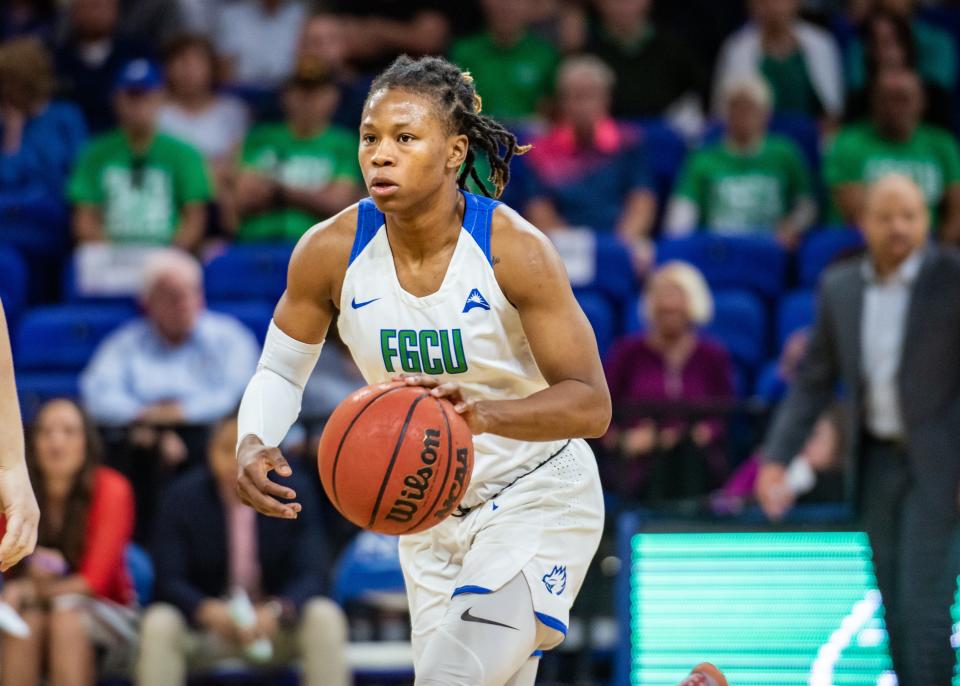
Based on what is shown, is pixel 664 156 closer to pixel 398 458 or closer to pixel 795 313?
pixel 795 313

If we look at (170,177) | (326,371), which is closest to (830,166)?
(326,371)

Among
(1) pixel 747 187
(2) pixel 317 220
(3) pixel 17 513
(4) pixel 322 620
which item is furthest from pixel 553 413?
(1) pixel 747 187

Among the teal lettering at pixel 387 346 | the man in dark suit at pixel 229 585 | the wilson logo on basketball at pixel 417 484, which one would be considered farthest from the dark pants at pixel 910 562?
the wilson logo on basketball at pixel 417 484

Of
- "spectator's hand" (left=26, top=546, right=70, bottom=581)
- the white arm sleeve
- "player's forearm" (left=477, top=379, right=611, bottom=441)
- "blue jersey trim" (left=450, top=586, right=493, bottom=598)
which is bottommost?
"blue jersey trim" (left=450, top=586, right=493, bottom=598)

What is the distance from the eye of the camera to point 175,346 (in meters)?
7.13

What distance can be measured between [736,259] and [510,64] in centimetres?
219

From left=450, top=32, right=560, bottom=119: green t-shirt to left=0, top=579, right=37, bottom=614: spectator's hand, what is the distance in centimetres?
417

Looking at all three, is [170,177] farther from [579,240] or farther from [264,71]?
[579,240]

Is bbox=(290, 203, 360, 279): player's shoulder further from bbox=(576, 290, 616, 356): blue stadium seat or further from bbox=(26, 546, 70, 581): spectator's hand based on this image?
bbox=(576, 290, 616, 356): blue stadium seat

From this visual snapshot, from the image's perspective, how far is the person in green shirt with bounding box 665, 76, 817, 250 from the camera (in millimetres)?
7973

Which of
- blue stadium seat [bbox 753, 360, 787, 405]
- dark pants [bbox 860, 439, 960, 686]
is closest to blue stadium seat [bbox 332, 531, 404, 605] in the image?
blue stadium seat [bbox 753, 360, 787, 405]

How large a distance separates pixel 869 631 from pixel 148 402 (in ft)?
11.7

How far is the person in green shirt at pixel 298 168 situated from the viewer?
26.2 feet

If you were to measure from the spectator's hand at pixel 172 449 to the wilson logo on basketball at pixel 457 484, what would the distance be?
3.48 meters
